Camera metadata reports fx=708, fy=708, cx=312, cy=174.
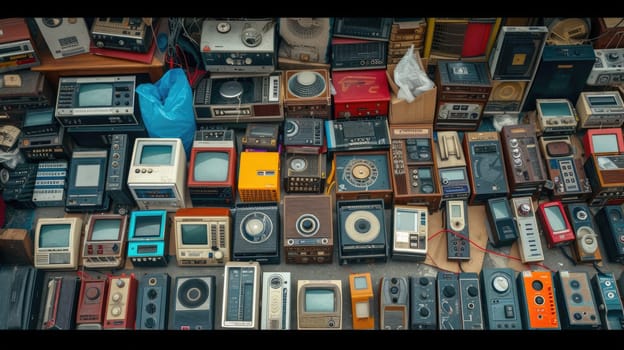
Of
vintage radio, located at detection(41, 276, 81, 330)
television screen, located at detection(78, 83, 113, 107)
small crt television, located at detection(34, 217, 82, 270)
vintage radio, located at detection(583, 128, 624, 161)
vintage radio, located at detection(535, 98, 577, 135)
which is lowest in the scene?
vintage radio, located at detection(41, 276, 81, 330)

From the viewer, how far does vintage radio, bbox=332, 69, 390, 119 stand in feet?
30.9

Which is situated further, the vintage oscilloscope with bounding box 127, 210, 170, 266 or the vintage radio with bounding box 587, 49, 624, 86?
the vintage radio with bounding box 587, 49, 624, 86

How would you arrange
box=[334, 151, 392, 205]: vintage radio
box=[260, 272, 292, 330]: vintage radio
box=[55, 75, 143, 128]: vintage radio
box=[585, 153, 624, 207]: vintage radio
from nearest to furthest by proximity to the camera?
1. box=[260, 272, 292, 330]: vintage radio
2. box=[585, 153, 624, 207]: vintage radio
3. box=[334, 151, 392, 205]: vintage radio
4. box=[55, 75, 143, 128]: vintage radio

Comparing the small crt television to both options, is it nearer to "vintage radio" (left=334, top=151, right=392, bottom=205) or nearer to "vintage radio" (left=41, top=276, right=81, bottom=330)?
"vintage radio" (left=41, top=276, right=81, bottom=330)

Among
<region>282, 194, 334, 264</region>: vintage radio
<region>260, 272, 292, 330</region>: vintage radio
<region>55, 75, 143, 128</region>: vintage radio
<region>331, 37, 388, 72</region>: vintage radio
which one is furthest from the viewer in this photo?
<region>331, 37, 388, 72</region>: vintage radio

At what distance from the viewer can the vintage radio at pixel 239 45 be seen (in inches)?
364

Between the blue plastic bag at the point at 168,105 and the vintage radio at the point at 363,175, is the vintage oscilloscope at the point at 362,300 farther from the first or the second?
the blue plastic bag at the point at 168,105

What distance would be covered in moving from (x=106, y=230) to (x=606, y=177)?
6.35 meters

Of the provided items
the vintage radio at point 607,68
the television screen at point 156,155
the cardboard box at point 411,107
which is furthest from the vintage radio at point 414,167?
the television screen at point 156,155

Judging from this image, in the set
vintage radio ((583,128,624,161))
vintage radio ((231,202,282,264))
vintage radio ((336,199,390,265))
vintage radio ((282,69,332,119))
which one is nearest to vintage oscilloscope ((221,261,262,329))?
vintage radio ((231,202,282,264))

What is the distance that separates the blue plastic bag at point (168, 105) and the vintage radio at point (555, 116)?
468cm

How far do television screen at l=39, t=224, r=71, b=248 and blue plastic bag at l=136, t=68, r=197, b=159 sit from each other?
1.68 meters

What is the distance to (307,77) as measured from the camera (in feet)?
31.3

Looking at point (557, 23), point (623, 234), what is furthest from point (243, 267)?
point (557, 23)
